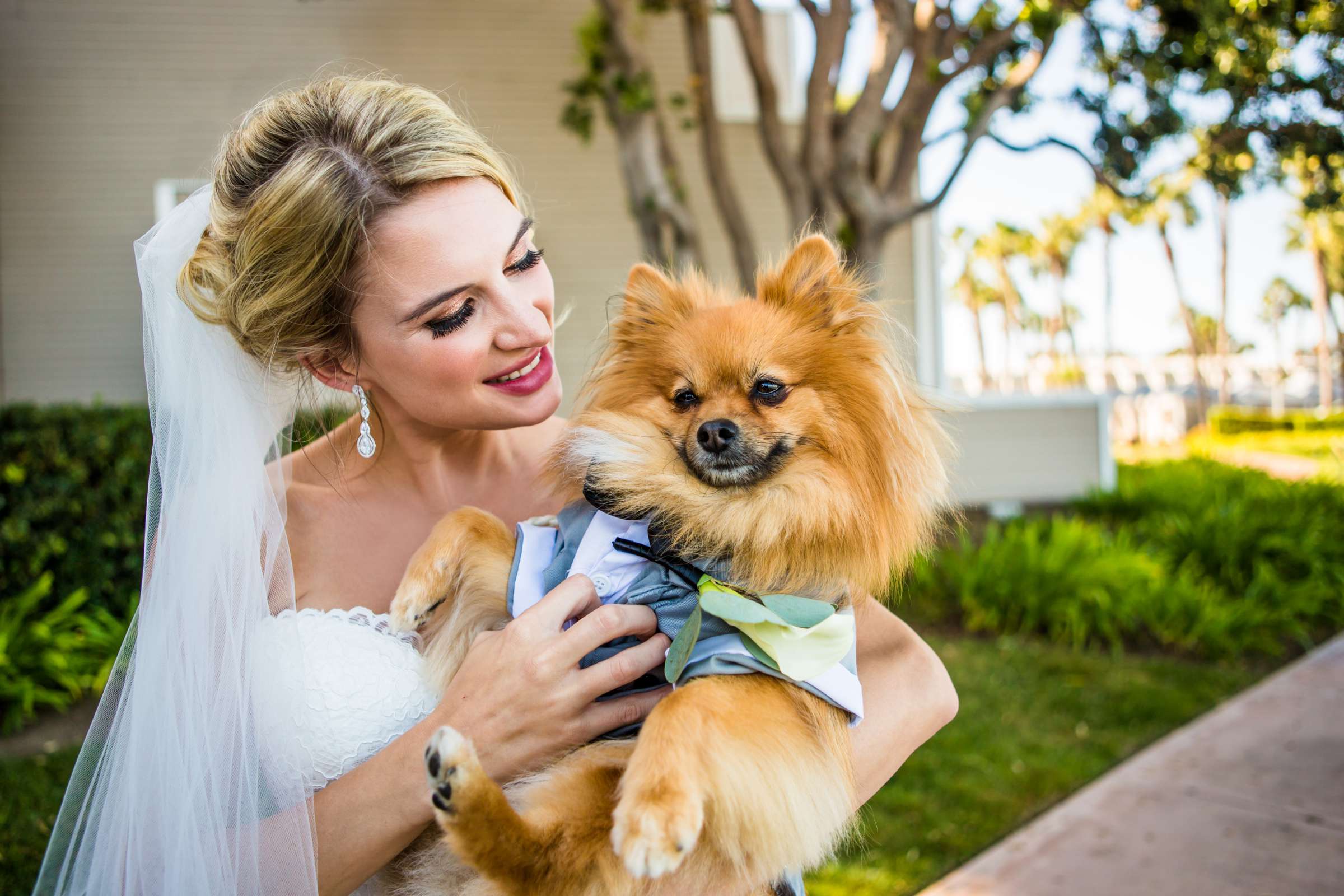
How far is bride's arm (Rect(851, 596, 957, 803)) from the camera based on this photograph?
1.89 m

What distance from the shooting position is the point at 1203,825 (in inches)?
166

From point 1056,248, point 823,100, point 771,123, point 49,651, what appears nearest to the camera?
point 49,651

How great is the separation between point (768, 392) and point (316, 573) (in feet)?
3.87

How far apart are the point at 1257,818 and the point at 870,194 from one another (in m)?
4.33

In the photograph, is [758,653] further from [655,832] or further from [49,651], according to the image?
[49,651]

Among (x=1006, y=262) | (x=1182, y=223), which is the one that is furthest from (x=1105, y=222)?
(x=1006, y=262)

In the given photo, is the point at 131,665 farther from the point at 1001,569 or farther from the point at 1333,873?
the point at 1001,569

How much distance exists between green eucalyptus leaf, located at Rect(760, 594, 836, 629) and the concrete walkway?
2614 mm

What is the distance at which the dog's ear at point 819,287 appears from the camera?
7.18 ft

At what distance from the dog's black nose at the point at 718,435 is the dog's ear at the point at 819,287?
1.33ft

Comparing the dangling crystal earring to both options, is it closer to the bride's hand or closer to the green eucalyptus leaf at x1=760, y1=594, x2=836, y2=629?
the bride's hand

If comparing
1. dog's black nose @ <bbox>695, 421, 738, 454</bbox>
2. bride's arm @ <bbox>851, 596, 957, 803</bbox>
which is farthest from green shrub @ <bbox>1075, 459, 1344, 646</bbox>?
dog's black nose @ <bbox>695, 421, 738, 454</bbox>

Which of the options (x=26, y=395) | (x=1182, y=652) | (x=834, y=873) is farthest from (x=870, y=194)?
(x=26, y=395)

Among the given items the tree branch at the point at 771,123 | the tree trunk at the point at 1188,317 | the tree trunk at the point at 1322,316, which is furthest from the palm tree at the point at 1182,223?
the tree branch at the point at 771,123
